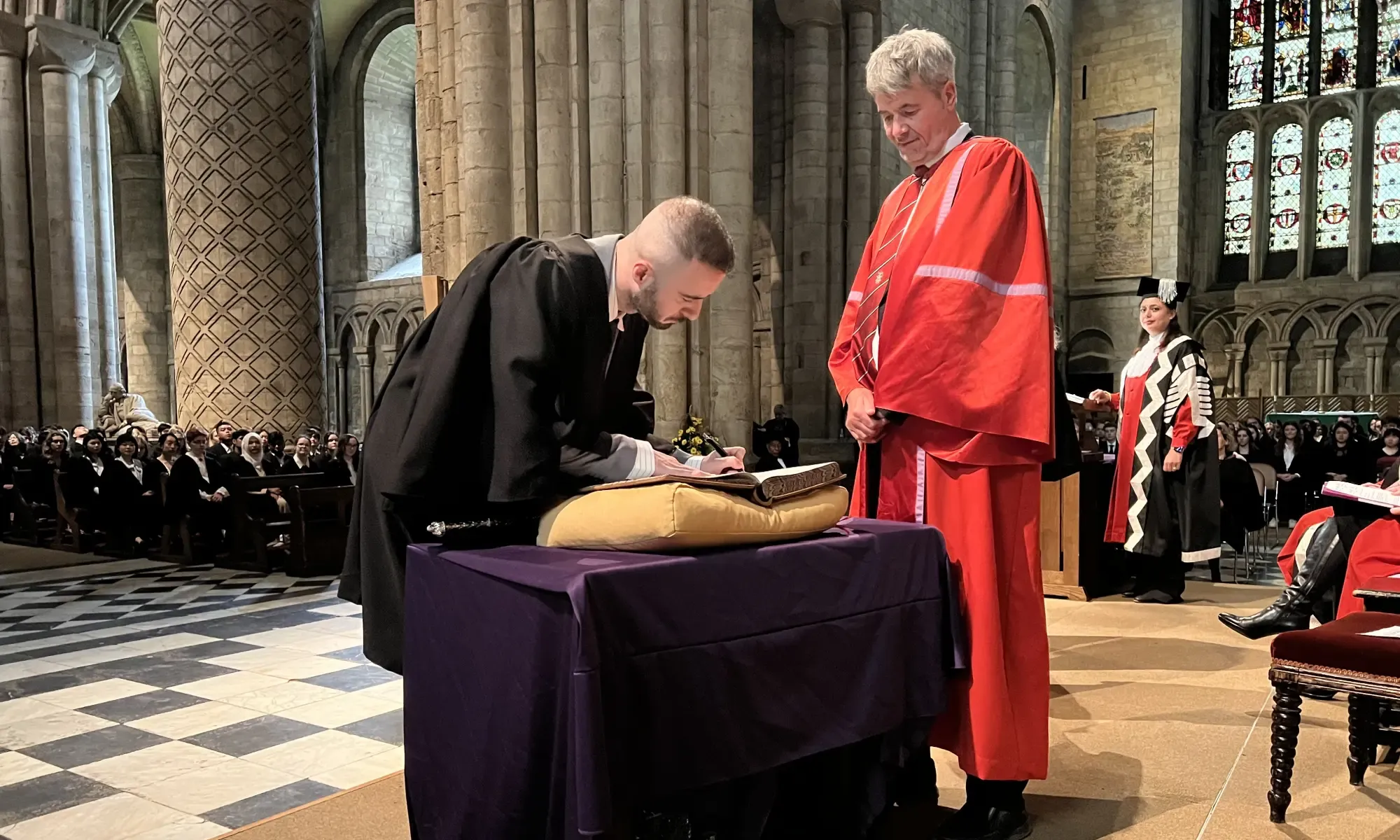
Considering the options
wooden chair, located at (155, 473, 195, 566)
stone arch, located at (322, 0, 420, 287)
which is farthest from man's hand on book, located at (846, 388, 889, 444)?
stone arch, located at (322, 0, 420, 287)

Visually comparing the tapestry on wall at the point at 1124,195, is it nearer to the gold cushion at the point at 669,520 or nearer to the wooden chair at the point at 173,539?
the wooden chair at the point at 173,539

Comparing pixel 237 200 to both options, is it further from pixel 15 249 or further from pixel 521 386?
pixel 521 386

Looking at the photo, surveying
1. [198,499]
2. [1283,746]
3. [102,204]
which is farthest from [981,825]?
[102,204]

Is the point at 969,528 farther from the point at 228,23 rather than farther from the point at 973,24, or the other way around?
the point at 973,24

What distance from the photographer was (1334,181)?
22344 mm

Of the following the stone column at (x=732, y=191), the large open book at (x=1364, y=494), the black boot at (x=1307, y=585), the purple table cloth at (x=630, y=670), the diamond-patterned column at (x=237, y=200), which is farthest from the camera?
the diamond-patterned column at (x=237, y=200)

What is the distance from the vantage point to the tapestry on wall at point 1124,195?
2273 centimetres

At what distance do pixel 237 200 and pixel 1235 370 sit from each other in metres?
20.0

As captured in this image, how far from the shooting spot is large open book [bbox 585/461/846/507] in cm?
196

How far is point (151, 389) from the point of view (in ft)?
83.7

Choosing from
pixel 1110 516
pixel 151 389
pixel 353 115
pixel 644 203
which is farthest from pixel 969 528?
pixel 151 389

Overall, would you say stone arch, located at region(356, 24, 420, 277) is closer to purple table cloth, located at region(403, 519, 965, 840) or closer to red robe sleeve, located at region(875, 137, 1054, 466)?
red robe sleeve, located at region(875, 137, 1054, 466)

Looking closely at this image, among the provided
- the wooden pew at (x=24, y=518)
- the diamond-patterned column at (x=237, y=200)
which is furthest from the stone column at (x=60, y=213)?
the diamond-patterned column at (x=237, y=200)

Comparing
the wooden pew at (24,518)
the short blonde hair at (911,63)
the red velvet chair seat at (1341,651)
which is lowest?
the wooden pew at (24,518)
